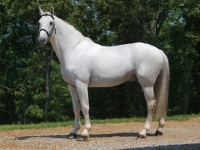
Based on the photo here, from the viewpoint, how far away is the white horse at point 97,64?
27.6 ft

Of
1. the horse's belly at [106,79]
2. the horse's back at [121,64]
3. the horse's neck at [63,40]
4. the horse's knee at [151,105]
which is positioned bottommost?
the horse's knee at [151,105]

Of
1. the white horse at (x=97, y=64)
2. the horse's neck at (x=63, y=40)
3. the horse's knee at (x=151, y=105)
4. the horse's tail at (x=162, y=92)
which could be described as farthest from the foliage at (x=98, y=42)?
the horse's knee at (x=151, y=105)

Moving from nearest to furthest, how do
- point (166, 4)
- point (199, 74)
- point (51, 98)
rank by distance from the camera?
point (166, 4) < point (51, 98) < point (199, 74)

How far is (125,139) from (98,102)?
57.9 feet

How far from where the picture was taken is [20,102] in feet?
79.6

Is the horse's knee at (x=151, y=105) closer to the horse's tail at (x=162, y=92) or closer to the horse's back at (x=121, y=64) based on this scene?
the horse's tail at (x=162, y=92)

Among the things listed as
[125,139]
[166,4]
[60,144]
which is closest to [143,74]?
[125,139]

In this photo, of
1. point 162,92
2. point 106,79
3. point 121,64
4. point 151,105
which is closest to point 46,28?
point 106,79

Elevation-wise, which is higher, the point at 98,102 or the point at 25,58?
the point at 25,58

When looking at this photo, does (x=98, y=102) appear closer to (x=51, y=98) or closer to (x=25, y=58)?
(x=51, y=98)

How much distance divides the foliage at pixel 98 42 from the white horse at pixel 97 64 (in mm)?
12630

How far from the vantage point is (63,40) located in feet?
28.9

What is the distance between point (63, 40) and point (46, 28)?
567 mm

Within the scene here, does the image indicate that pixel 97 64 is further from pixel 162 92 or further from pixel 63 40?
pixel 162 92
